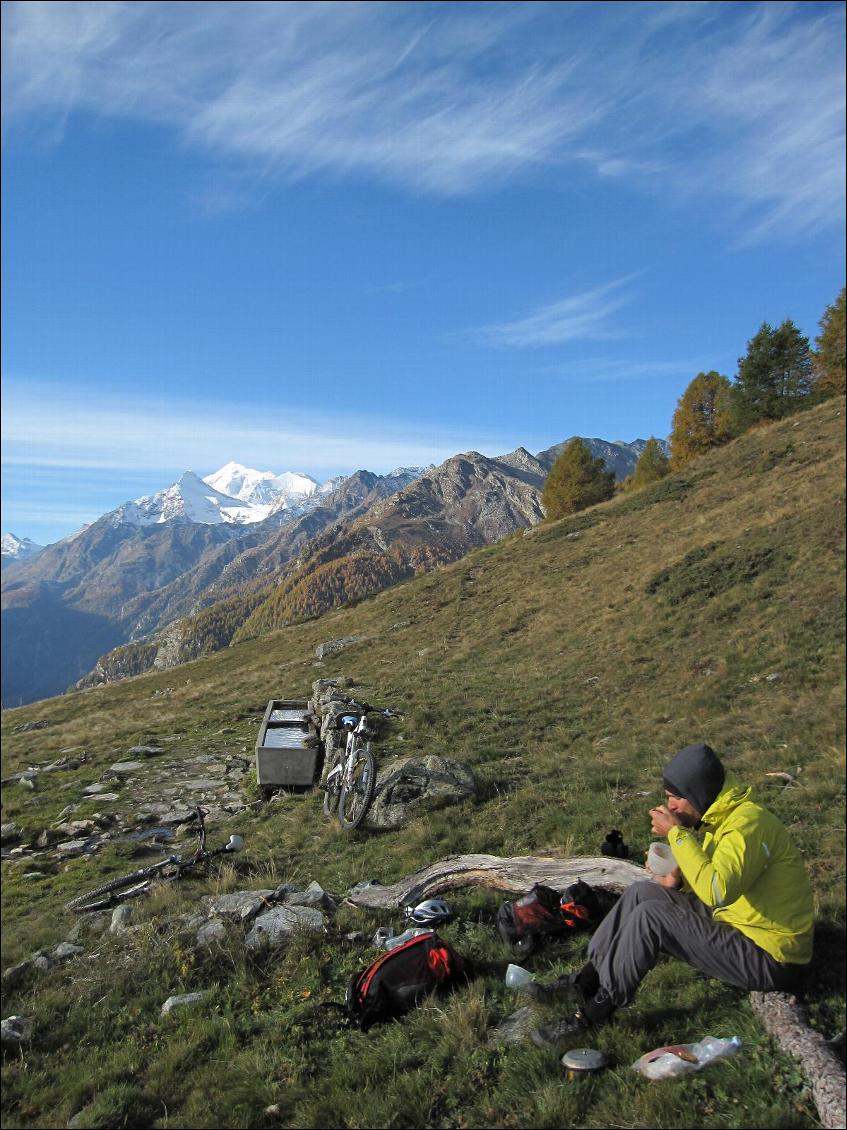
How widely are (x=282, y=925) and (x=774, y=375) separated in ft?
175

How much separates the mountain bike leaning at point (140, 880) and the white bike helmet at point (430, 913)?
4421 mm

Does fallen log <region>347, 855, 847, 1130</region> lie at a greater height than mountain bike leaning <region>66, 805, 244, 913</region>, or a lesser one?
greater

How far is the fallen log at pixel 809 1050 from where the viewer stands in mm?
3357

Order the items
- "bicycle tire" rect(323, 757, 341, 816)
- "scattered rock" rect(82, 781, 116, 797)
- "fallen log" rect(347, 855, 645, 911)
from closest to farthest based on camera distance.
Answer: "fallen log" rect(347, 855, 645, 911) → "bicycle tire" rect(323, 757, 341, 816) → "scattered rock" rect(82, 781, 116, 797)

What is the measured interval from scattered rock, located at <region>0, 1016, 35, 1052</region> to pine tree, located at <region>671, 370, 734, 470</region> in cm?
5909

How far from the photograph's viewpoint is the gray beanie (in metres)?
4.59

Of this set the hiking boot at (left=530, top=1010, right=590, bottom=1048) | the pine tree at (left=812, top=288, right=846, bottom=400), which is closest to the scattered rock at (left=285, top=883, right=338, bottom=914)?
the hiking boot at (left=530, top=1010, right=590, bottom=1048)

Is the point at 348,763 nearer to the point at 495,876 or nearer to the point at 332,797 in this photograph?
the point at 332,797

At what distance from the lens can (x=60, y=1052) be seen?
17.9ft

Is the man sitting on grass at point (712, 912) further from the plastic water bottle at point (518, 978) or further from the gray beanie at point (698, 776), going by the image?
the plastic water bottle at point (518, 978)

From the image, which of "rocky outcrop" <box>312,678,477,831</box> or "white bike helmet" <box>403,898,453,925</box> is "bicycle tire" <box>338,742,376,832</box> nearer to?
"rocky outcrop" <box>312,678,477,831</box>

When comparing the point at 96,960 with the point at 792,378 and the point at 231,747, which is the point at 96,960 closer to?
the point at 231,747

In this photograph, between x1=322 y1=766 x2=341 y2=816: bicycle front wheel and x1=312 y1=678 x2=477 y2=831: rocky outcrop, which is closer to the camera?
x1=312 y1=678 x2=477 y2=831: rocky outcrop

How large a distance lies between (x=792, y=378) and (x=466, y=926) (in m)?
52.6
